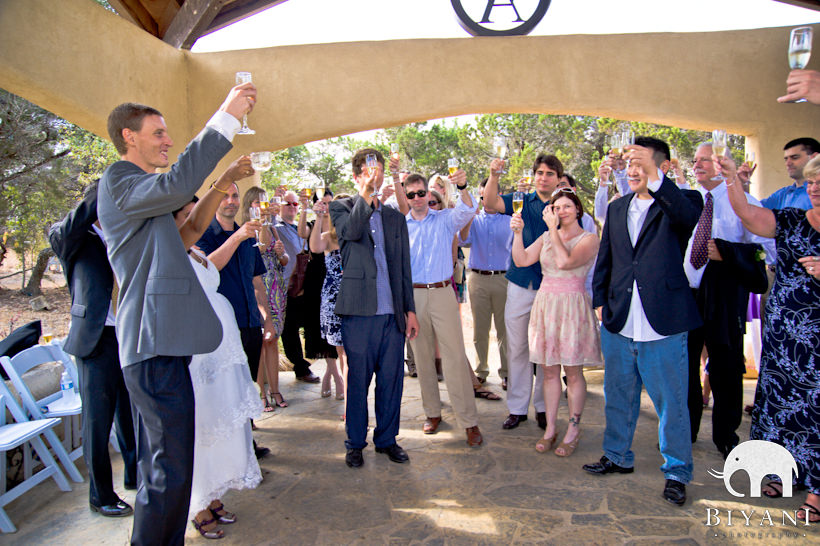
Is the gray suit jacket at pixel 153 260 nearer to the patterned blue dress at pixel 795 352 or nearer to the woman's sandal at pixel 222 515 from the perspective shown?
the woman's sandal at pixel 222 515

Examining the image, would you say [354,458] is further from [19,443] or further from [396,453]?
[19,443]

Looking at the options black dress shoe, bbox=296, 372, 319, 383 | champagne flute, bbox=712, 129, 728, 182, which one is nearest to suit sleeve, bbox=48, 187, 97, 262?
champagne flute, bbox=712, 129, 728, 182

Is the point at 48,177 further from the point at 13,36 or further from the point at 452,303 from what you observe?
the point at 452,303

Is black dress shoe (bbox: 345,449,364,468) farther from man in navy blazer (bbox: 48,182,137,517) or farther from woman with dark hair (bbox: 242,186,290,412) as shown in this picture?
woman with dark hair (bbox: 242,186,290,412)

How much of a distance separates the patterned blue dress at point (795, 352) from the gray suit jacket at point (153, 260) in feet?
9.66

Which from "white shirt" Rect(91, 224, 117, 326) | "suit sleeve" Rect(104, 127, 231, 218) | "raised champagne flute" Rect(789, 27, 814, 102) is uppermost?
"raised champagne flute" Rect(789, 27, 814, 102)

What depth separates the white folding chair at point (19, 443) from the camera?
316 centimetres

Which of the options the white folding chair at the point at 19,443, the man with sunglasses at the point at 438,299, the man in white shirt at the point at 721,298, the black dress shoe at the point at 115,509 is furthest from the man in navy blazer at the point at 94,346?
the man in white shirt at the point at 721,298

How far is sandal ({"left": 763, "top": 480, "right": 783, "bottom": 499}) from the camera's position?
3.29 m

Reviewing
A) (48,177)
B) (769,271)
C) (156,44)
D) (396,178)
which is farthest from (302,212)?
(48,177)

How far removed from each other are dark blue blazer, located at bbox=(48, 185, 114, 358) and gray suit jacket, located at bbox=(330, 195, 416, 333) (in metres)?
1.43

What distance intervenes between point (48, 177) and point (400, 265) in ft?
36.8

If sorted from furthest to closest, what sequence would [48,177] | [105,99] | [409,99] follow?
1. [48,177]
2. [409,99]
3. [105,99]

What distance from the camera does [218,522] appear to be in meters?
3.17
